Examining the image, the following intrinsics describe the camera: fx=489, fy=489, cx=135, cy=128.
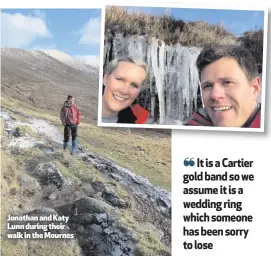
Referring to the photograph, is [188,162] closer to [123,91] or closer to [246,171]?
[246,171]

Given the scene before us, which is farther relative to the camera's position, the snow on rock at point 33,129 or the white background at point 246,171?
the snow on rock at point 33,129

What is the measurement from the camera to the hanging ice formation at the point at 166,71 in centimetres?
418

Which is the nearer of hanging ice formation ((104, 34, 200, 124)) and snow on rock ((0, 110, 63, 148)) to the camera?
hanging ice formation ((104, 34, 200, 124))

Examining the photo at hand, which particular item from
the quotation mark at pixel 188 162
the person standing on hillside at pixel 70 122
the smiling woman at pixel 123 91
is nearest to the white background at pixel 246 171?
the quotation mark at pixel 188 162

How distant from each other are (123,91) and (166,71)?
41 centimetres

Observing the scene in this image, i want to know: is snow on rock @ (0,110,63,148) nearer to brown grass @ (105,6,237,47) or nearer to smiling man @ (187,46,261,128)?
brown grass @ (105,6,237,47)

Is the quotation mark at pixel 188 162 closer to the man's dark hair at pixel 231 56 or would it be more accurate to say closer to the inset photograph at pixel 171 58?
the inset photograph at pixel 171 58

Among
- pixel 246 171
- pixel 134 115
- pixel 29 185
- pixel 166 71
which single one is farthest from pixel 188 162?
pixel 29 185

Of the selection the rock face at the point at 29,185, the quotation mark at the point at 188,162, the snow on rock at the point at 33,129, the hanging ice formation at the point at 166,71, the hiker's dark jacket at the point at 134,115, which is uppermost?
the hanging ice formation at the point at 166,71

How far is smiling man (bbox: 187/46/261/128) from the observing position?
4.10 metres

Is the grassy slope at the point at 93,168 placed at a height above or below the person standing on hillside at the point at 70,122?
below

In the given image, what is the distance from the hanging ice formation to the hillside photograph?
180 mm

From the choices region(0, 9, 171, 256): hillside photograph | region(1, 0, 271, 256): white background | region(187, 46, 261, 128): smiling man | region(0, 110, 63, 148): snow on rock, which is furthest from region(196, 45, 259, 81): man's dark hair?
region(0, 110, 63, 148): snow on rock

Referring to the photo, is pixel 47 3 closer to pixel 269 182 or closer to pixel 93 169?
pixel 93 169
